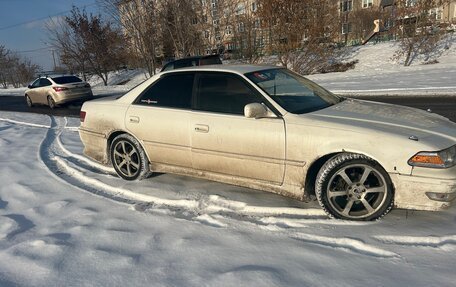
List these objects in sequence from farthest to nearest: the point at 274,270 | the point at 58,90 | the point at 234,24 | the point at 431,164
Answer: the point at 234,24, the point at 58,90, the point at 431,164, the point at 274,270

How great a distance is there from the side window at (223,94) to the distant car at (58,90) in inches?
483

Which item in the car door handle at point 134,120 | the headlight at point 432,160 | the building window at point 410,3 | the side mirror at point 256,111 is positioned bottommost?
the headlight at point 432,160

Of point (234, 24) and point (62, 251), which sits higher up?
point (234, 24)

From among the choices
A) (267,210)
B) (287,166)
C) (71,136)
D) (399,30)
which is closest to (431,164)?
(287,166)

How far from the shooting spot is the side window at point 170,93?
4.22 meters

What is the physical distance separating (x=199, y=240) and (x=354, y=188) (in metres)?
1.55

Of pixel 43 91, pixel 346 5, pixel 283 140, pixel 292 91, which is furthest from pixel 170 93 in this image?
pixel 346 5

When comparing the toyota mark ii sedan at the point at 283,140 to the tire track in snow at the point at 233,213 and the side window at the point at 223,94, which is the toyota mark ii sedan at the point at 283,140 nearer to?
the side window at the point at 223,94

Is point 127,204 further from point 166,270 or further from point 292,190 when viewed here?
point 292,190

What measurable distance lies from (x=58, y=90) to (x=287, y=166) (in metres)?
13.6

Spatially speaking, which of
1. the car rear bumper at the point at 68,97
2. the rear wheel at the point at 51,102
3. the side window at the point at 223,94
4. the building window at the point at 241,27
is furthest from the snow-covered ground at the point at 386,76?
the side window at the point at 223,94

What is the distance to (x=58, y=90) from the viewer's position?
14383 mm

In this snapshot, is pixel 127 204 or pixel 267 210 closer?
pixel 267 210

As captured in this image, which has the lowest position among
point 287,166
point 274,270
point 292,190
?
point 274,270
